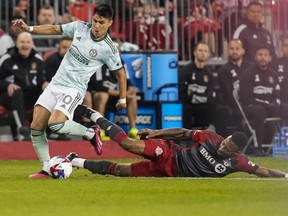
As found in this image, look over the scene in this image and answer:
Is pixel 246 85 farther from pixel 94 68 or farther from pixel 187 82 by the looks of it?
pixel 94 68

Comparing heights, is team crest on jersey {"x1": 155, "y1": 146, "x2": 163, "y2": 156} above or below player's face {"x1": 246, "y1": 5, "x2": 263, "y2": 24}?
Result: below

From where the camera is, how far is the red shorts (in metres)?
14.4

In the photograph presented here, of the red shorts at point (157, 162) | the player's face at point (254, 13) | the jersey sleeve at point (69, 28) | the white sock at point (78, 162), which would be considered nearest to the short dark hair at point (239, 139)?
the red shorts at point (157, 162)

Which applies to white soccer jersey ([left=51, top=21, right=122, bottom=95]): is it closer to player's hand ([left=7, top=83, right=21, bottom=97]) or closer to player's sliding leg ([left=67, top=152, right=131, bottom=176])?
player's sliding leg ([left=67, top=152, right=131, bottom=176])

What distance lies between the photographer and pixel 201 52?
22594 mm

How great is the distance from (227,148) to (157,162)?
3.52ft

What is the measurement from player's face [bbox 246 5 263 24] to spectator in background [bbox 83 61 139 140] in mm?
3095

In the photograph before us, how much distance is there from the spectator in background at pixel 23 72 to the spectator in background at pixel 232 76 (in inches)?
146

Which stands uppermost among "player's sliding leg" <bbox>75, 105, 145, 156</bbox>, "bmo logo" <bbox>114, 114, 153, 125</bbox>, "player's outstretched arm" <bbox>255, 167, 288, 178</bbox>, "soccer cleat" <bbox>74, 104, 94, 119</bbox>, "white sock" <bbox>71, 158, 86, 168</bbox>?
"soccer cleat" <bbox>74, 104, 94, 119</bbox>

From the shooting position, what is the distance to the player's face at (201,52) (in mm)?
22578

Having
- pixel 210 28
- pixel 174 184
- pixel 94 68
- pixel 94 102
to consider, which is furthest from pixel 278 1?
pixel 174 184

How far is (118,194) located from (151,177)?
2353 millimetres

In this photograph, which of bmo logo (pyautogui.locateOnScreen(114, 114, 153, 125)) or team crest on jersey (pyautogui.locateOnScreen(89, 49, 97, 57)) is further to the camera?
bmo logo (pyautogui.locateOnScreen(114, 114, 153, 125))

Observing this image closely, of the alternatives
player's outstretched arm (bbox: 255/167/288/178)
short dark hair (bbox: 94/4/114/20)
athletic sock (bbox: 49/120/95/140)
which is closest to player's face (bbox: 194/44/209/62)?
short dark hair (bbox: 94/4/114/20)
